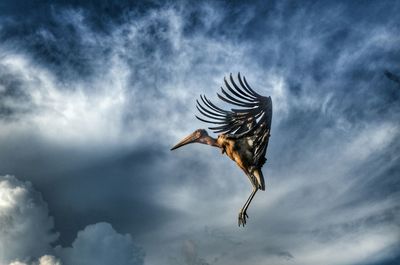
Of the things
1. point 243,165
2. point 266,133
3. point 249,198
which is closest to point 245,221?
point 249,198

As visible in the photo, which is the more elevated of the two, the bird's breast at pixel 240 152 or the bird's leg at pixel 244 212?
the bird's breast at pixel 240 152

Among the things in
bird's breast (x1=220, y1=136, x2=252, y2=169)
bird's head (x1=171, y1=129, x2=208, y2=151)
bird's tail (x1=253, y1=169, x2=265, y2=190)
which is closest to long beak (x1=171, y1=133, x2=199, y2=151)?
bird's head (x1=171, y1=129, x2=208, y2=151)

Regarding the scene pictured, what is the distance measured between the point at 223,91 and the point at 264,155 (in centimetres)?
257

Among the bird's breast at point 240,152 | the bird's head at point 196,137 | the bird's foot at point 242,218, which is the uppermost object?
the bird's head at point 196,137

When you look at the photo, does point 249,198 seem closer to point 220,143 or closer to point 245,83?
point 220,143

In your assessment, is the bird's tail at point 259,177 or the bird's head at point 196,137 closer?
the bird's tail at point 259,177

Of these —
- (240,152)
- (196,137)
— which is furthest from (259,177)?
(196,137)

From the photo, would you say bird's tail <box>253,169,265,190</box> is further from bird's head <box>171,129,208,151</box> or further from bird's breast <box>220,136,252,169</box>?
bird's head <box>171,129,208,151</box>

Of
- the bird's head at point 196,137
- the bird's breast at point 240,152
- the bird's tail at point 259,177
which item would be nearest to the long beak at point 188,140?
the bird's head at point 196,137

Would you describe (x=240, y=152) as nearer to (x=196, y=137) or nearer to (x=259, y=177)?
(x=259, y=177)

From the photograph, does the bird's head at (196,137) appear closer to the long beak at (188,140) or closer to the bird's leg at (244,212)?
the long beak at (188,140)

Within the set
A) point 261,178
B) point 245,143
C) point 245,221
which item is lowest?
point 245,221

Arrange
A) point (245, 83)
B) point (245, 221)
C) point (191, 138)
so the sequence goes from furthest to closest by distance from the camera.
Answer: point (191, 138) < point (245, 221) < point (245, 83)

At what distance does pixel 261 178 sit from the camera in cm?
1388
